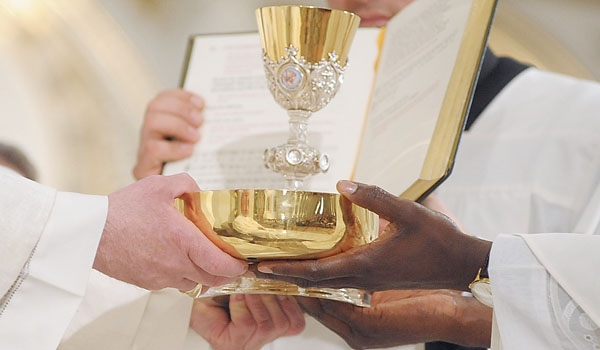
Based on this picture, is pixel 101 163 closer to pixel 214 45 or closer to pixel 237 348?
pixel 214 45

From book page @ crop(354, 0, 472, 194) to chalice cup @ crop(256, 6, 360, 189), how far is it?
18 centimetres

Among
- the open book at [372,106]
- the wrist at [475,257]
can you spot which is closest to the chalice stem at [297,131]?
the open book at [372,106]

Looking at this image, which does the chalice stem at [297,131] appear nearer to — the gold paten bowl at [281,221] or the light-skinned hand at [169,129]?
the gold paten bowl at [281,221]

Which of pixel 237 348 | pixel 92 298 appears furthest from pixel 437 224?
pixel 92 298

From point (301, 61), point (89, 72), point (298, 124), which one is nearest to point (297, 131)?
point (298, 124)

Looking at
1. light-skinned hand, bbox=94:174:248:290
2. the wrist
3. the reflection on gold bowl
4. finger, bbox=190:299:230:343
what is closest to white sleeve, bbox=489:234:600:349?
the wrist

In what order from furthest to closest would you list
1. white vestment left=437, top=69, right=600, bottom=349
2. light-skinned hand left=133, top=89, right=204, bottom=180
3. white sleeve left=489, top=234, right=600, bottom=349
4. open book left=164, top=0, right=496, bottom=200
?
white vestment left=437, top=69, right=600, bottom=349
light-skinned hand left=133, top=89, right=204, bottom=180
open book left=164, top=0, right=496, bottom=200
white sleeve left=489, top=234, right=600, bottom=349

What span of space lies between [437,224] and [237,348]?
39 cm

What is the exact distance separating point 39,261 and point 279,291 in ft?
1.06

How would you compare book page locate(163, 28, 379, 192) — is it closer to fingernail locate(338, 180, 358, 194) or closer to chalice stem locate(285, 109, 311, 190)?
chalice stem locate(285, 109, 311, 190)

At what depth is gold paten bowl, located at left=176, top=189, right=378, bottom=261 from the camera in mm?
1186

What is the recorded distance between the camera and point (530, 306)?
1.14 meters

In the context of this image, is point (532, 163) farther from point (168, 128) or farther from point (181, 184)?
point (181, 184)

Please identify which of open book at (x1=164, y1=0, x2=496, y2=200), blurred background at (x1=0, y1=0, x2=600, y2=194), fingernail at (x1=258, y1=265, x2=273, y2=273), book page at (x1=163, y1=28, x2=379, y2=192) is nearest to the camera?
fingernail at (x1=258, y1=265, x2=273, y2=273)
